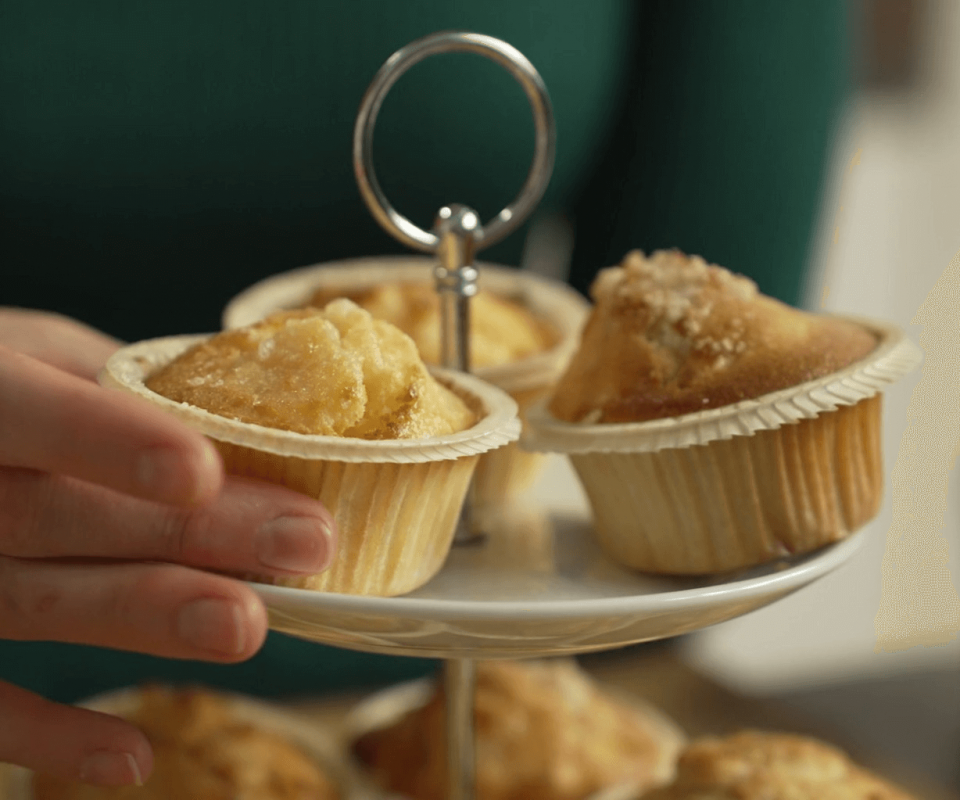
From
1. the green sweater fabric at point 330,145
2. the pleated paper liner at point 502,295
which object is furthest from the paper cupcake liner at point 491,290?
the green sweater fabric at point 330,145

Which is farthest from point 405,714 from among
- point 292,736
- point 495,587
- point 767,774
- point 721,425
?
point 721,425

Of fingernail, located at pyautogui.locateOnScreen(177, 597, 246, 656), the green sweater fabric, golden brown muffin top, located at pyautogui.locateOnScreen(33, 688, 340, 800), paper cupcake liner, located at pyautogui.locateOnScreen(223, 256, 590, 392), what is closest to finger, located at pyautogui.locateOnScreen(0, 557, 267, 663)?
fingernail, located at pyautogui.locateOnScreen(177, 597, 246, 656)

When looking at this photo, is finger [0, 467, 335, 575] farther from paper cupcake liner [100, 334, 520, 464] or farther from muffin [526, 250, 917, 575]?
Result: muffin [526, 250, 917, 575]

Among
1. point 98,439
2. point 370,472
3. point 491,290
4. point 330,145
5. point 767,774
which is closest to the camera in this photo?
point 98,439

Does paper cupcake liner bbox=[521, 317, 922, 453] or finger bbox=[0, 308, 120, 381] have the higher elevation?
paper cupcake liner bbox=[521, 317, 922, 453]

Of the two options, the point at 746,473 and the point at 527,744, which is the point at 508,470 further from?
the point at 527,744

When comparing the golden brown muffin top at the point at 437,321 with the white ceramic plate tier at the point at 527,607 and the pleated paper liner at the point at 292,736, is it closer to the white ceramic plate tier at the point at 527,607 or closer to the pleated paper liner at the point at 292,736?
the white ceramic plate tier at the point at 527,607
